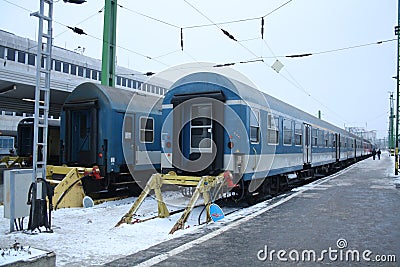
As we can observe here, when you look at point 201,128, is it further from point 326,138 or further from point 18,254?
point 326,138

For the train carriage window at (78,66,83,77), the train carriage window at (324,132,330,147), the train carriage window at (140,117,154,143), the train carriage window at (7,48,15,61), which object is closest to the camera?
the train carriage window at (140,117,154,143)

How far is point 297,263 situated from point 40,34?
6.17m

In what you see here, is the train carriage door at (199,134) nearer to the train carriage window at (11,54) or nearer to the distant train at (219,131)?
the distant train at (219,131)

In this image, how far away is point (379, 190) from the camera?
13.6 metres

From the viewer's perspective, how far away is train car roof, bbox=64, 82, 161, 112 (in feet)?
37.3

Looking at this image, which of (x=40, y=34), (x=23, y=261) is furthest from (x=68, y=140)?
(x=23, y=261)

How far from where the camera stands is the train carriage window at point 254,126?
385 inches

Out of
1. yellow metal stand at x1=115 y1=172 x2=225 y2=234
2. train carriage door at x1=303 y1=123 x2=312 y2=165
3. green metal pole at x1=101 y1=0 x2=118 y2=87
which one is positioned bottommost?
yellow metal stand at x1=115 y1=172 x2=225 y2=234

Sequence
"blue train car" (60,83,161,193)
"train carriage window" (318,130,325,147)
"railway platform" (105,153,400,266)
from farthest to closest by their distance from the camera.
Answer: "train carriage window" (318,130,325,147), "blue train car" (60,83,161,193), "railway platform" (105,153,400,266)

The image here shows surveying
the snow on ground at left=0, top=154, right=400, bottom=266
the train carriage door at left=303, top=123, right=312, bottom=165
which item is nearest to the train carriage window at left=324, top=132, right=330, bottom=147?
the train carriage door at left=303, top=123, right=312, bottom=165

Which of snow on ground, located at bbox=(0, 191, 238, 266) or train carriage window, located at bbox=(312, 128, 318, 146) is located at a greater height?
train carriage window, located at bbox=(312, 128, 318, 146)

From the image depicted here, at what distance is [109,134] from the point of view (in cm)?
1116

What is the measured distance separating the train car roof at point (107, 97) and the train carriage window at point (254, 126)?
4103 millimetres

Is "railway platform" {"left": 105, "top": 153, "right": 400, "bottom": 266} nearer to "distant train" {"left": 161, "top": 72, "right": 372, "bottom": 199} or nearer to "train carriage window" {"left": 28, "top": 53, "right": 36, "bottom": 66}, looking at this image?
"distant train" {"left": 161, "top": 72, "right": 372, "bottom": 199}
